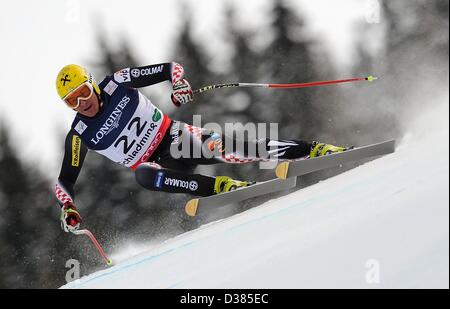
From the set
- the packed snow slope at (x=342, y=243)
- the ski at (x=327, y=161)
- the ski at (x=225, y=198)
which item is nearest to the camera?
the packed snow slope at (x=342, y=243)

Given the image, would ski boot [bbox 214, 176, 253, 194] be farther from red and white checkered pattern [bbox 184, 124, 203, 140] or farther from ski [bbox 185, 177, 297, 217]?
red and white checkered pattern [bbox 184, 124, 203, 140]

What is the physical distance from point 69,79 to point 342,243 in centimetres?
301

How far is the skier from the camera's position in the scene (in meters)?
5.39

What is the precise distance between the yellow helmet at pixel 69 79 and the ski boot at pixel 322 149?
1.84 meters

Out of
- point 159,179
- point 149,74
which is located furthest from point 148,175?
point 149,74

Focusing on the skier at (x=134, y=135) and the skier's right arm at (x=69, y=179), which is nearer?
the skier at (x=134, y=135)

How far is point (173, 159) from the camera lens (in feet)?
18.7

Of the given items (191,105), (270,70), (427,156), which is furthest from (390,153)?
(270,70)

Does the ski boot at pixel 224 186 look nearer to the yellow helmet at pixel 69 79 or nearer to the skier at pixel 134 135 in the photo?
the skier at pixel 134 135

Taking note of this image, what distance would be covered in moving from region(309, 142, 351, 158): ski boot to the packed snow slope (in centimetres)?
28

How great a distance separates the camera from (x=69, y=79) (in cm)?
538

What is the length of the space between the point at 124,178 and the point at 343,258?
476 inches

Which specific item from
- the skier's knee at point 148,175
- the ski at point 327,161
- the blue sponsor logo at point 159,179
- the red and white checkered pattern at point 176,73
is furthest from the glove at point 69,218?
the ski at point 327,161

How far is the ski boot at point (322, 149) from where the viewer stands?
529 cm
